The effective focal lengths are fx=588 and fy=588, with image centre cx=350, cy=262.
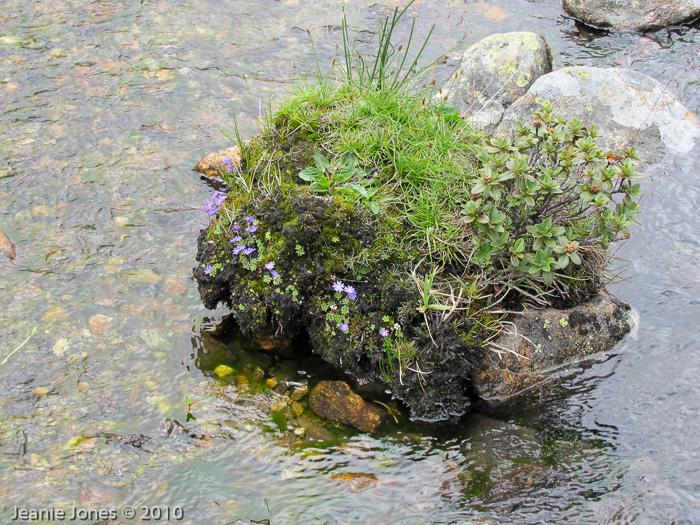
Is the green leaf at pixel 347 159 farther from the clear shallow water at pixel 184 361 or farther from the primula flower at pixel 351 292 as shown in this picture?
the clear shallow water at pixel 184 361

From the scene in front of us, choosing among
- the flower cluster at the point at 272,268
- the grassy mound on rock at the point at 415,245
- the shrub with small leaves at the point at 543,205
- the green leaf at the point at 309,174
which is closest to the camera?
the shrub with small leaves at the point at 543,205

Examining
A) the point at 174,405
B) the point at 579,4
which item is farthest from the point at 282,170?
the point at 579,4

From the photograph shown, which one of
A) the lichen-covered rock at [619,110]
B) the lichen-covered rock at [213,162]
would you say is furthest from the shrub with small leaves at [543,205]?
the lichen-covered rock at [213,162]

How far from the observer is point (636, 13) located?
8125 millimetres

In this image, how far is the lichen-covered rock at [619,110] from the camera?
613cm

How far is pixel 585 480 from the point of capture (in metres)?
3.45

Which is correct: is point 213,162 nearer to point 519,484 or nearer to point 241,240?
point 241,240

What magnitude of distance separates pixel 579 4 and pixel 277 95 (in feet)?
15.0

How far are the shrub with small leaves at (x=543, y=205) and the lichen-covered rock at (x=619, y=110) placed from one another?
2161 mm

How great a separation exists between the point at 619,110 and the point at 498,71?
1.39 m

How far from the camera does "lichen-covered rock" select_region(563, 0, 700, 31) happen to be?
804 cm

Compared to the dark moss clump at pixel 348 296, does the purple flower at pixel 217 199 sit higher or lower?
higher

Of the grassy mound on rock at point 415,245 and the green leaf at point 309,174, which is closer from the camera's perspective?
the grassy mound on rock at point 415,245

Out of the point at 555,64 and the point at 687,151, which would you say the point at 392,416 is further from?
the point at 555,64
